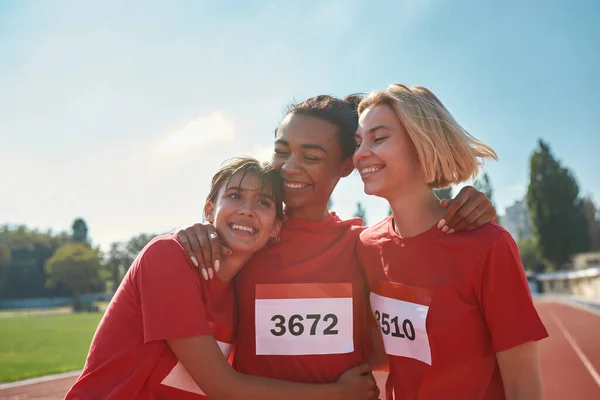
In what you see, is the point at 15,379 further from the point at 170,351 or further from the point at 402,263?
the point at 402,263

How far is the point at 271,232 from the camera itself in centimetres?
281

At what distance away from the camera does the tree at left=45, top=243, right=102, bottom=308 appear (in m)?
58.0

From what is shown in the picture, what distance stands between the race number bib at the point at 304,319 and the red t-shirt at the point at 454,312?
10.2 inches

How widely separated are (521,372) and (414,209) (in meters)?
0.91

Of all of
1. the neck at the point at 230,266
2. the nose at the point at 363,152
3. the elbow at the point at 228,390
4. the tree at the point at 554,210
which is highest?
the tree at the point at 554,210

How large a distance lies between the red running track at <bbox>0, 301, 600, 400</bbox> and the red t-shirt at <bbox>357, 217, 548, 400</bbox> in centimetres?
618

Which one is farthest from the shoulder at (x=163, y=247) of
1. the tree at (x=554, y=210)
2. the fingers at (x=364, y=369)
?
the tree at (x=554, y=210)

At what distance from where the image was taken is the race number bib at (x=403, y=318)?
223cm

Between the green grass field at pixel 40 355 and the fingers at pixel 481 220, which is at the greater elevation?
the fingers at pixel 481 220

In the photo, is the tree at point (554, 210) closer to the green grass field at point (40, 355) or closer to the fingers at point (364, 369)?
the green grass field at point (40, 355)

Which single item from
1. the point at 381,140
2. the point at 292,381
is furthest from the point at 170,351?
the point at 381,140

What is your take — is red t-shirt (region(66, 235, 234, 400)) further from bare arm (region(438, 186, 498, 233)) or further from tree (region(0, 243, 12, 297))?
tree (region(0, 243, 12, 297))

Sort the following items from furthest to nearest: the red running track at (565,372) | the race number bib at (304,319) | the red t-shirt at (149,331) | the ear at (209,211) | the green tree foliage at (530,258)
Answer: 1. the green tree foliage at (530,258)
2. the red running track at (565,372)
3. the ear at (209,211)
4. the race number bib at (304,319)
5. the red t-shirt at (149,331)

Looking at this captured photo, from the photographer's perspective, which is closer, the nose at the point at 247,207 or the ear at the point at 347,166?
the nose at the point at 247,207
